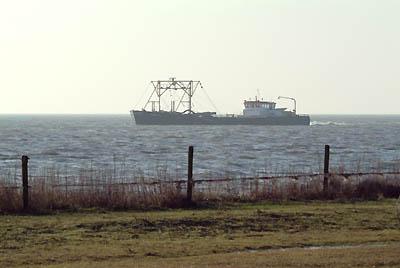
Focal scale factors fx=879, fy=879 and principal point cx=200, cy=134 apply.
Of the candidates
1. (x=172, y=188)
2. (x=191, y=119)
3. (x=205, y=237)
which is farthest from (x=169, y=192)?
(x=191, y=119)

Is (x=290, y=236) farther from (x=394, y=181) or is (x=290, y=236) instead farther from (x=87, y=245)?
(x=394, y=181)

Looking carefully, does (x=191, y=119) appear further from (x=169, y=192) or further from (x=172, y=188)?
(x=169, y=192)

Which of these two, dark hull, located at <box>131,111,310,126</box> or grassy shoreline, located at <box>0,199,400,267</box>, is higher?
grassy shoreline, located at <box>0,199,400,267</box>

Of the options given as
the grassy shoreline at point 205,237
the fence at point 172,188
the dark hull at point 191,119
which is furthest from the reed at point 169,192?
the dark hull at point 191,119

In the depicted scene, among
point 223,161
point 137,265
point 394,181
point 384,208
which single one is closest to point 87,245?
point 137,265

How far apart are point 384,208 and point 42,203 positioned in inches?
331

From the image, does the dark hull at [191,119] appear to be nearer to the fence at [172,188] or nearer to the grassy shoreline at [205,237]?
the fence at [172,188]

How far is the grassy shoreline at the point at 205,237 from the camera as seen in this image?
1404cm

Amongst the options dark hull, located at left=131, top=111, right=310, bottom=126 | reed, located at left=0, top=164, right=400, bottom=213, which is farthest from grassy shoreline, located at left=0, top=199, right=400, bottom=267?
dark hull, located at left=131, top=111, right=310, bottom=126

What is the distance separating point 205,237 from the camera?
1702 cm

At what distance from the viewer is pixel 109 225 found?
1823 cm

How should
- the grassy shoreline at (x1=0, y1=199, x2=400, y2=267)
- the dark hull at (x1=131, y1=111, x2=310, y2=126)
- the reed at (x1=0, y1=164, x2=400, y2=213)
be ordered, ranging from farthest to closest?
the dark hull at (x1=131, y1=111, x2=310, y2=126) < the reed at (x1=0, y1=164, x2=400, y2=213) < the grassy shoreline at (x1=0, y1=199, x2=400, y2=267)

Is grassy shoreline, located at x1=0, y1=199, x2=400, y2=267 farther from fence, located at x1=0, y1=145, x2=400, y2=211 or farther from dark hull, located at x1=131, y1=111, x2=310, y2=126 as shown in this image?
dark hull, located at x1=131, y1=111, x2=310, y2=126

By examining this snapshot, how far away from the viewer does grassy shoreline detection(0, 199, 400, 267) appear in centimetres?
1404
